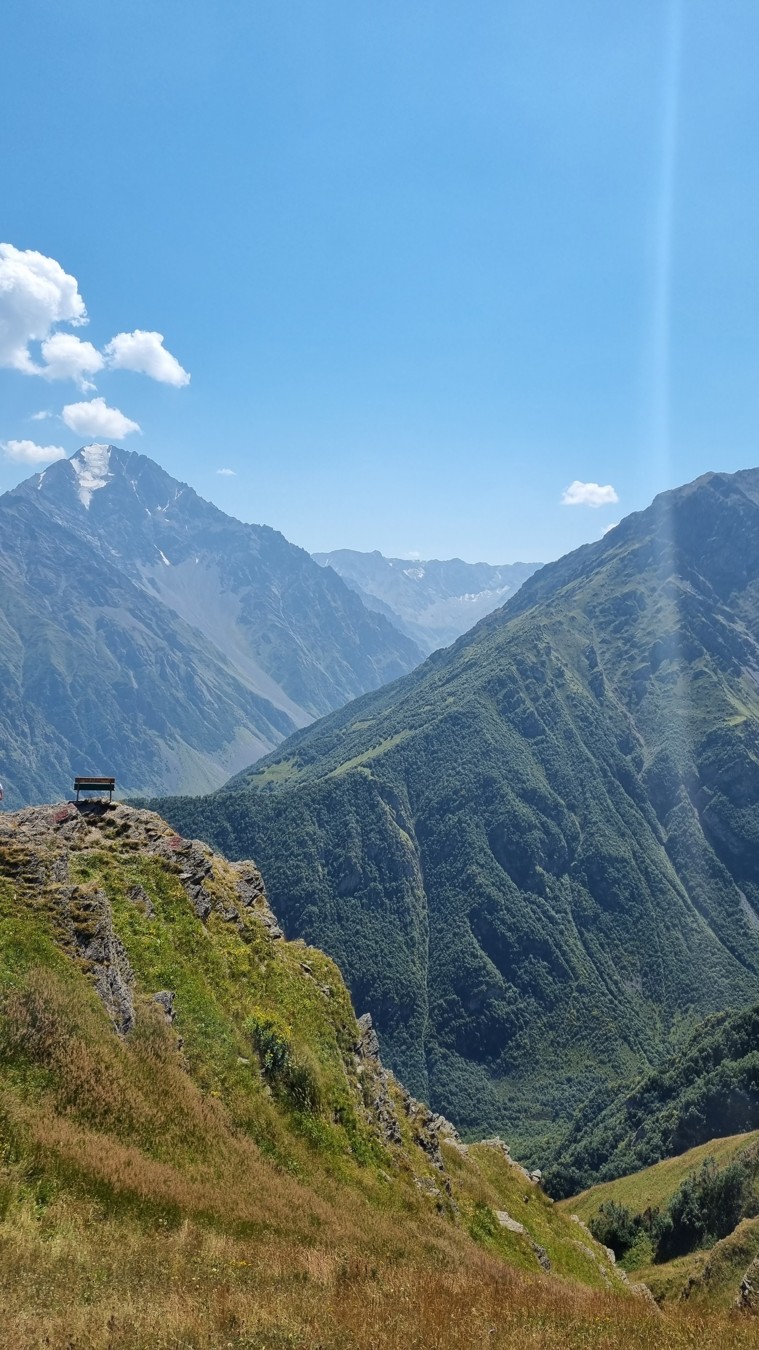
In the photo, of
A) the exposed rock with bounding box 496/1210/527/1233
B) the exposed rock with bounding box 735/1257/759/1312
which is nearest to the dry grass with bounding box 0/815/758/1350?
the exposed rock with bounding box 735/1257/759/1312

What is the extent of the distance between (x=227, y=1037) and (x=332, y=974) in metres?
15.9

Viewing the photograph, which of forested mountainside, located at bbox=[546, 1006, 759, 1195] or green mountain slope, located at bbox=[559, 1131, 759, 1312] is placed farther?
forested mountainside, located at bbox=[546, 1006, 759, 1195]

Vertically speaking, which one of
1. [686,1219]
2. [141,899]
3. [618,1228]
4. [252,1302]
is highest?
[141,899]

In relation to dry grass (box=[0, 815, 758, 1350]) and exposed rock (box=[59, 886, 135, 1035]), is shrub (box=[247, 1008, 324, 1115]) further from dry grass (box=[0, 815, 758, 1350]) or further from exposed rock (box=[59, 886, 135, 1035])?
exposed rock (box=[59, 886, 135, 1035])

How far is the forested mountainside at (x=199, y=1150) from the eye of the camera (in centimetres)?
1622

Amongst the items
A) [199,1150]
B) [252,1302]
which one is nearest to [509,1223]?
[199,1150]

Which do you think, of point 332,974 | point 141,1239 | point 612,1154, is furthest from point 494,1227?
point 612,1154

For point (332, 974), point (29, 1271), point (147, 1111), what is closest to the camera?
point (29, 1271)

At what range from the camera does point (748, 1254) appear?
151 feet

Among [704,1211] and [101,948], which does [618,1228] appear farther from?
[101,948]

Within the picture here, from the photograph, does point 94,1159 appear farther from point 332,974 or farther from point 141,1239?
point 332,974

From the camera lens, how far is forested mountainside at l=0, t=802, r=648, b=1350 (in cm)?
1622

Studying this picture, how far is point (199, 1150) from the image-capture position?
77.6 ft

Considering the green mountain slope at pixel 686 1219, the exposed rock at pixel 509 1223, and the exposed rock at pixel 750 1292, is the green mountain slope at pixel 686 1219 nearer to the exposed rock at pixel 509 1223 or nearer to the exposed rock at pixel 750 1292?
the exposed rock at pixel 509 1223
